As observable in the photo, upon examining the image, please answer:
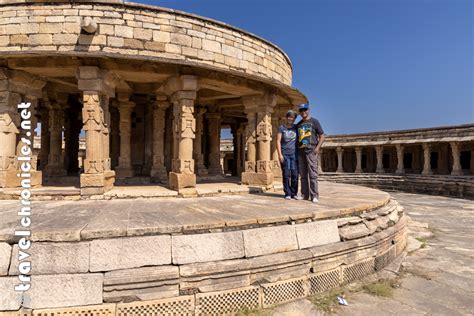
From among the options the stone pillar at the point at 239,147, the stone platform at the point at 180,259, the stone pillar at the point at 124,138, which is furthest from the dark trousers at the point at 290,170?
the stone pillar at the point at 239,147

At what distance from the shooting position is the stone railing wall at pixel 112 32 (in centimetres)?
575

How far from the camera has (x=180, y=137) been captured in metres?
6.06

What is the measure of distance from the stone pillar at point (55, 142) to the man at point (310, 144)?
28.9 ft

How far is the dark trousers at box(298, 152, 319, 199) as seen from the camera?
5.16 m

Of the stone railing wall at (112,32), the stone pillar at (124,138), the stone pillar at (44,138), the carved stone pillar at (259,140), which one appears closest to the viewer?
the stone railing wall at (112,32)

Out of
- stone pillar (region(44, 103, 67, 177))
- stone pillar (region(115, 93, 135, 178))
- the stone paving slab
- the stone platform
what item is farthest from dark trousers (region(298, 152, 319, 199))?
stone pillar (region(44, 103, 67, 177))

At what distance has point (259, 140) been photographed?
25.0ft

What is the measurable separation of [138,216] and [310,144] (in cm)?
333

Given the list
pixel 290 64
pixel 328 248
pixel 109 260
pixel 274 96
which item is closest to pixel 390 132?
pixel 290 64

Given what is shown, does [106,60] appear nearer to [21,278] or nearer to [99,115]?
[99,115]

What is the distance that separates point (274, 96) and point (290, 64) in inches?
128

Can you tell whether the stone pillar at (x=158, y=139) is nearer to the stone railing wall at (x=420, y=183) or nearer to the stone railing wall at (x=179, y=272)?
the stone railing wall at (x=179, y=272)

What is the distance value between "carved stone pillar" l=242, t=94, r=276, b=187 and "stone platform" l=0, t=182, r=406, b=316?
133 inches

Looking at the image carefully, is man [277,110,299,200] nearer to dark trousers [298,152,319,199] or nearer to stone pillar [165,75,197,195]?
dark trousers [298,152,319,199]
